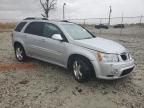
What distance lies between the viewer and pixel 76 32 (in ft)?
23.6

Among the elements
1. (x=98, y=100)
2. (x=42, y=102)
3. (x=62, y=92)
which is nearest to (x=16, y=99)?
(x=42, y=102)

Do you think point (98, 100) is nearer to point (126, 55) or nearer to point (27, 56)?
point (126, 55)

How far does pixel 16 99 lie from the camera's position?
17.2ft

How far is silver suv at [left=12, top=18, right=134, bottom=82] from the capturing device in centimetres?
580

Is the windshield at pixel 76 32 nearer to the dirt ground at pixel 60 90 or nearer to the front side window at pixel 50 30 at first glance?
the front side window at pixel 50 30

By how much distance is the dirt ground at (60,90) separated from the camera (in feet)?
16.6

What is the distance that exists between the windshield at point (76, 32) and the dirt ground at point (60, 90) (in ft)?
4.02

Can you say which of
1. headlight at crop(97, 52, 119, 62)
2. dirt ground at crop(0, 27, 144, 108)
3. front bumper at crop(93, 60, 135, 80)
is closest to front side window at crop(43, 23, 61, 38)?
dirt ground at crop(0, 27, 144, 108)

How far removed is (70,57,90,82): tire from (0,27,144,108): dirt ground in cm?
20

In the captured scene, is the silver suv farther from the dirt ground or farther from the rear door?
the dirt ground

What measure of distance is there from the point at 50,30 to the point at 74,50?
4.75ft

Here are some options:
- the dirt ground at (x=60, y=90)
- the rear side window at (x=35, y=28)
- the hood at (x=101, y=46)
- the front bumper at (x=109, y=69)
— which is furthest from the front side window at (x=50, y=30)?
the front bumper at (x=109, y=69)

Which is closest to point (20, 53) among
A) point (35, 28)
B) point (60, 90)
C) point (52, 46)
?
point (35, 28)

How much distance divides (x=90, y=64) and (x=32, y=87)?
5.45 feet
